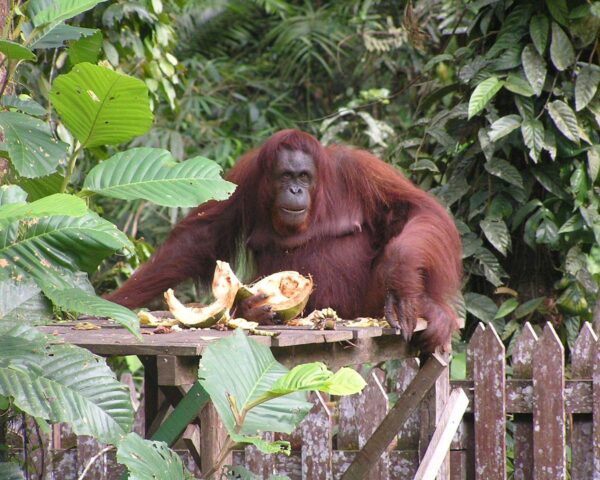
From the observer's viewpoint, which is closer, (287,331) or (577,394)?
(287,331)

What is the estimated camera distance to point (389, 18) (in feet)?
23.0

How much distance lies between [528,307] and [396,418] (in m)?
1.36

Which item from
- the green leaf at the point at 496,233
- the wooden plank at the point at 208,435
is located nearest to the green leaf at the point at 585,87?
the green leaf at the point at 496,233

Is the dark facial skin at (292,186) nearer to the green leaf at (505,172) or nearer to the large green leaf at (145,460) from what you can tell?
the green leaf at (505,172)

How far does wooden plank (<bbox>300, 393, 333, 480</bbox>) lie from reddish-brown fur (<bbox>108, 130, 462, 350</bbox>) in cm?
48

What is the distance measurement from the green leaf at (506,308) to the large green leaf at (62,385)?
2.89 meters

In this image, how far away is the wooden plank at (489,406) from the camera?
145 inches

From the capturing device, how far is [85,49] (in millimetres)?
2836

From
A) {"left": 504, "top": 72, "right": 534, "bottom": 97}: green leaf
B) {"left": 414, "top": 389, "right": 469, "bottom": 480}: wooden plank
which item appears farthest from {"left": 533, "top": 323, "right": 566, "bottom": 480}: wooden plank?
{"left": 504, "top": 72, "right": 534, "bottom": 97}: green leaf

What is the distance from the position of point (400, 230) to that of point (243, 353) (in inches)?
78.0

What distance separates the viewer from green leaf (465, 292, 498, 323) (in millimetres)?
4508

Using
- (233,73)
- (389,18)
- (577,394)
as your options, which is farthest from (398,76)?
(577,394)

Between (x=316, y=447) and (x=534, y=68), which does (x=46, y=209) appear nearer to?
(x=316, y=447)

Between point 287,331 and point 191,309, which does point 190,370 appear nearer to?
point 287,331
